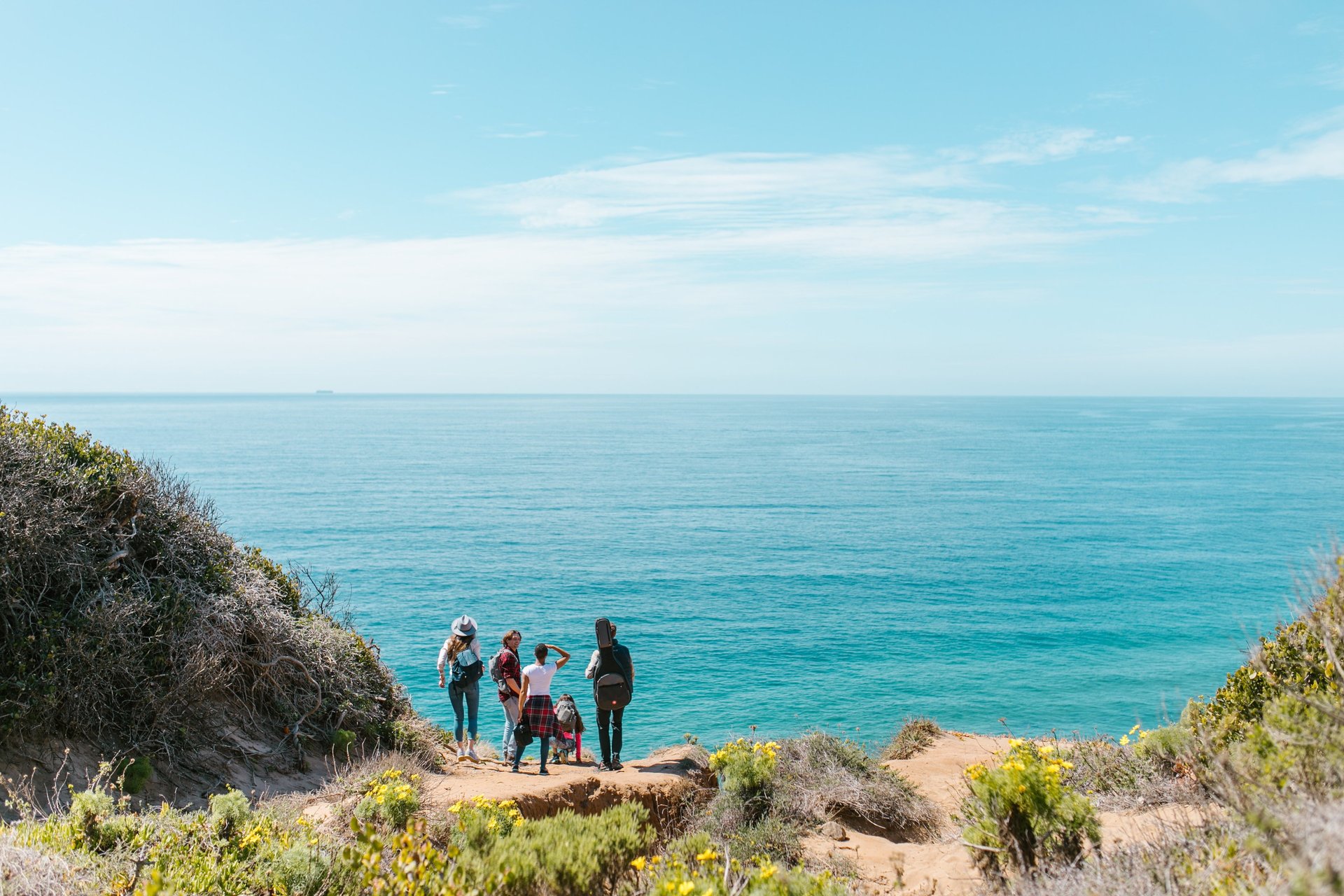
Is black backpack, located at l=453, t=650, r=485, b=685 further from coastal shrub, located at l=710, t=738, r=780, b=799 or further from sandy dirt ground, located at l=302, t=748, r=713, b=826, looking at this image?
coastal shrub, located at l=710, t=738, r=780, b=799

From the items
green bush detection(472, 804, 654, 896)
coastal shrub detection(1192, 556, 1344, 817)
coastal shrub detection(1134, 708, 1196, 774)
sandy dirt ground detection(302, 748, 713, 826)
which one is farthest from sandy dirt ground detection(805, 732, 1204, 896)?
green bush detection(472, 804, 654, 896)

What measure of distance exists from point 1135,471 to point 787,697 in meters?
70.6

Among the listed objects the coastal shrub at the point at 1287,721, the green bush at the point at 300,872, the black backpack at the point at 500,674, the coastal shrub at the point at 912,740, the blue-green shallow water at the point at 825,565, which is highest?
the coastal shrub at the point at 1287,721

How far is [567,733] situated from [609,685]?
5.79 ft

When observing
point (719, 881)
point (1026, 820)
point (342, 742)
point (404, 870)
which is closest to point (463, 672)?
point (342, 742)

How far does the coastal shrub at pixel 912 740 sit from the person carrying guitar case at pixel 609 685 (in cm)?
630

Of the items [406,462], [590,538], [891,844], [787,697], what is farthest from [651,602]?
[406,462]

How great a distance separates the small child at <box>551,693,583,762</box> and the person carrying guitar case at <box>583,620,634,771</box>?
2.74 feet

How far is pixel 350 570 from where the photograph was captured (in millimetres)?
38875

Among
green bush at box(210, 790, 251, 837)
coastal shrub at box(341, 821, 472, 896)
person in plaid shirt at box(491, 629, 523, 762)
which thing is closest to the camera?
coastal shrub at box(341, 821, 472, 896)

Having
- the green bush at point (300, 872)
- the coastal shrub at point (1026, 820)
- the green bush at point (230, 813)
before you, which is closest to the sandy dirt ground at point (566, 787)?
the green bush at point (230, 813)

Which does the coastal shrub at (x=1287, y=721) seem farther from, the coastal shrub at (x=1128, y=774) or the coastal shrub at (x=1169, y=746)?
the coastal shrub at (x=1128, y=774)

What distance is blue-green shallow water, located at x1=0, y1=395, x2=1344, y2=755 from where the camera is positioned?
2550 centimetres

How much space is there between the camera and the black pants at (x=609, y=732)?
36.9 feet
